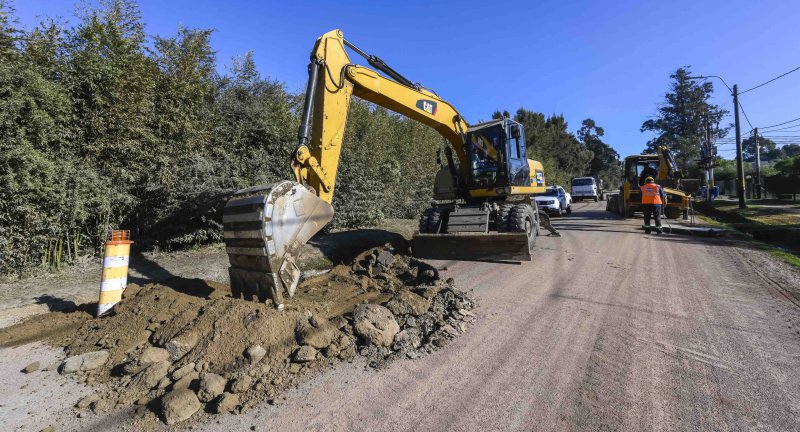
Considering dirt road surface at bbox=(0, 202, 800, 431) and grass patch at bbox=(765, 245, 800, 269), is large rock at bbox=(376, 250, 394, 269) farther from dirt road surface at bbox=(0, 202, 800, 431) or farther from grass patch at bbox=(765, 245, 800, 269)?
grass patch at bbox=(765, 245, 800, 269)

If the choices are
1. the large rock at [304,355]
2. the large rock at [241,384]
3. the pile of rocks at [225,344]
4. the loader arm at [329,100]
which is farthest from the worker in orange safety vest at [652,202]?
the large rock at [241,384]

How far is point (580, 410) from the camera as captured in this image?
2721 millimetres

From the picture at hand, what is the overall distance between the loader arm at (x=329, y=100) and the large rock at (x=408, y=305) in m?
1.88

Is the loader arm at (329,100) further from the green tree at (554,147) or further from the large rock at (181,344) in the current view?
the green tree at (554,147)

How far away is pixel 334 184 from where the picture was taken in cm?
684

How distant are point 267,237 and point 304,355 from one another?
1455 mm

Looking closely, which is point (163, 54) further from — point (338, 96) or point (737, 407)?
point (737, 407)

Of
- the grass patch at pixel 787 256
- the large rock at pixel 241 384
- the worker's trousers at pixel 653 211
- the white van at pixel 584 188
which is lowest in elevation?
the grass patch at pixel 787 256

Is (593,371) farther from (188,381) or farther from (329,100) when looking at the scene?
(329,100)

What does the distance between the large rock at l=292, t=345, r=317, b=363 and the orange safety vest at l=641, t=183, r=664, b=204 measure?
12443 millimetres

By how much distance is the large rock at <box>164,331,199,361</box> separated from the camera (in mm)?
3447

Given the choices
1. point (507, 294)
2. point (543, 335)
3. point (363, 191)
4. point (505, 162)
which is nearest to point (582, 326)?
point (543, 335)

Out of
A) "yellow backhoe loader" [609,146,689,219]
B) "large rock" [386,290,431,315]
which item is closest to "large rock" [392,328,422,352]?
"large rock" [386,290,431,315]

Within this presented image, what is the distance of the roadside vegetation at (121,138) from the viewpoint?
569 centimetres
